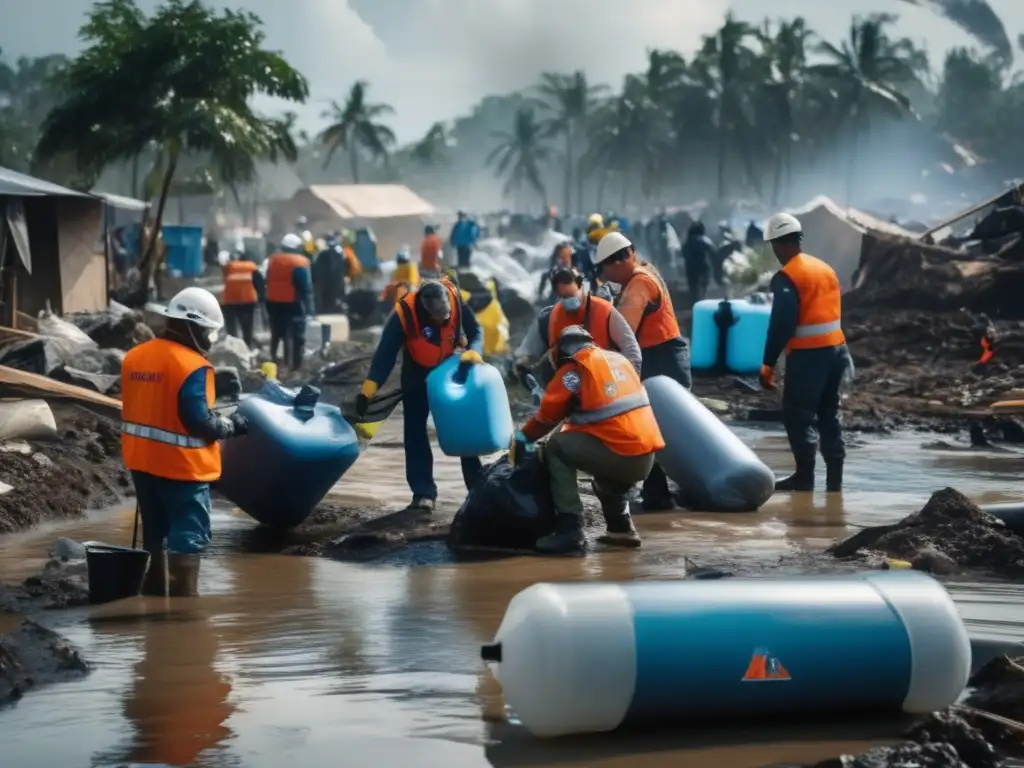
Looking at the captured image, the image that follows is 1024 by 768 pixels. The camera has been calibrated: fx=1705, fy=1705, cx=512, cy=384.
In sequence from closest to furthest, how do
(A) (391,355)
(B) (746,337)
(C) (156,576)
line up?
(C) (156,576) → (A) (391,355) → (B) (746,337)

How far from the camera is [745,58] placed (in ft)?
290

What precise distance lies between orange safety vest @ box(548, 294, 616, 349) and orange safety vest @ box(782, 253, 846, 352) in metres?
1.59

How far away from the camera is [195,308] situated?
7312 mm

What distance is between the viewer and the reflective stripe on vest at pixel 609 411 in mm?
8195

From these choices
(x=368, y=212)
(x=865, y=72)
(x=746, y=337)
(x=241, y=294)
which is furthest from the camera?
(x=865, y=72)

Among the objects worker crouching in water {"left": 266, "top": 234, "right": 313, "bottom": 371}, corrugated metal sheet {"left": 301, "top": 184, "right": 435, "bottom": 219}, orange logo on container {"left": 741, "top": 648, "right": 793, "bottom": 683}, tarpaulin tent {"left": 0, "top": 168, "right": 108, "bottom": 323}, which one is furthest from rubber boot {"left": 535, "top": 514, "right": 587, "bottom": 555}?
corrugated metal sheet {"left": 301, "top": 184, "right": 435, "bottom": 219}

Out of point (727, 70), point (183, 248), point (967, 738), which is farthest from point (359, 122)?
point (967, 738)

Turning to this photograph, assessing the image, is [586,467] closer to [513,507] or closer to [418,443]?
[513,507]

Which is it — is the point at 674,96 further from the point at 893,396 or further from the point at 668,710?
the point at 668,710

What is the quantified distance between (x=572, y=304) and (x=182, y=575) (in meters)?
2.81

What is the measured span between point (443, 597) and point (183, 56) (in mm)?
22351

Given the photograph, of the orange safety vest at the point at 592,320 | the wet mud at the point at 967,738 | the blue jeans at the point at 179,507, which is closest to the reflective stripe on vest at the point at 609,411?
the orange safety vest at the point at 592,320

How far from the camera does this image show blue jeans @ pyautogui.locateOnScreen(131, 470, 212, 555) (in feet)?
24.3

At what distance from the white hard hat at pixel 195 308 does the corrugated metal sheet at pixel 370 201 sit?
162ft
